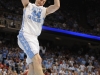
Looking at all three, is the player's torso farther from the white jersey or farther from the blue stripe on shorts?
the blue stripe on shorts

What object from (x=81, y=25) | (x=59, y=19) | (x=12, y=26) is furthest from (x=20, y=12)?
(x=81, y=25)

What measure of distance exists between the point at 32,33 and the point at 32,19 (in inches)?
12.0

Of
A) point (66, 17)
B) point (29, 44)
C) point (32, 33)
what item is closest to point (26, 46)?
point (29, 44)

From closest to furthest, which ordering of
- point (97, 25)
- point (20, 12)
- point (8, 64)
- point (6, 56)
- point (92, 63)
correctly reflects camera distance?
1. point (8, 64)
2. point (6, 56)
3. point (92, 63)
4. point (20, 12)
5. point (97, 25)

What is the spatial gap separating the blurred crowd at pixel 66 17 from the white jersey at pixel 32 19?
15022 millimetres

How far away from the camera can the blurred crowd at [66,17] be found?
70.4 ft

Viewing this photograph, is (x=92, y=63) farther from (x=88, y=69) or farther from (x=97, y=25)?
(x=97, y=25)

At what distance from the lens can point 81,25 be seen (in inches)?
1009

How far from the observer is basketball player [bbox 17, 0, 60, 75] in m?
5.67

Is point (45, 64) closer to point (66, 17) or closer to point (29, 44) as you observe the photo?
point (66, 17)

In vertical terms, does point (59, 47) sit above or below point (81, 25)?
below

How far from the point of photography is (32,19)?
Answer: 5.95m

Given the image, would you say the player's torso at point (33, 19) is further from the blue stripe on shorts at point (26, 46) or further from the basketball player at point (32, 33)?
the blue stripe on shorts at point (26, 46)

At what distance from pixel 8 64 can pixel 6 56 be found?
1.28 m
